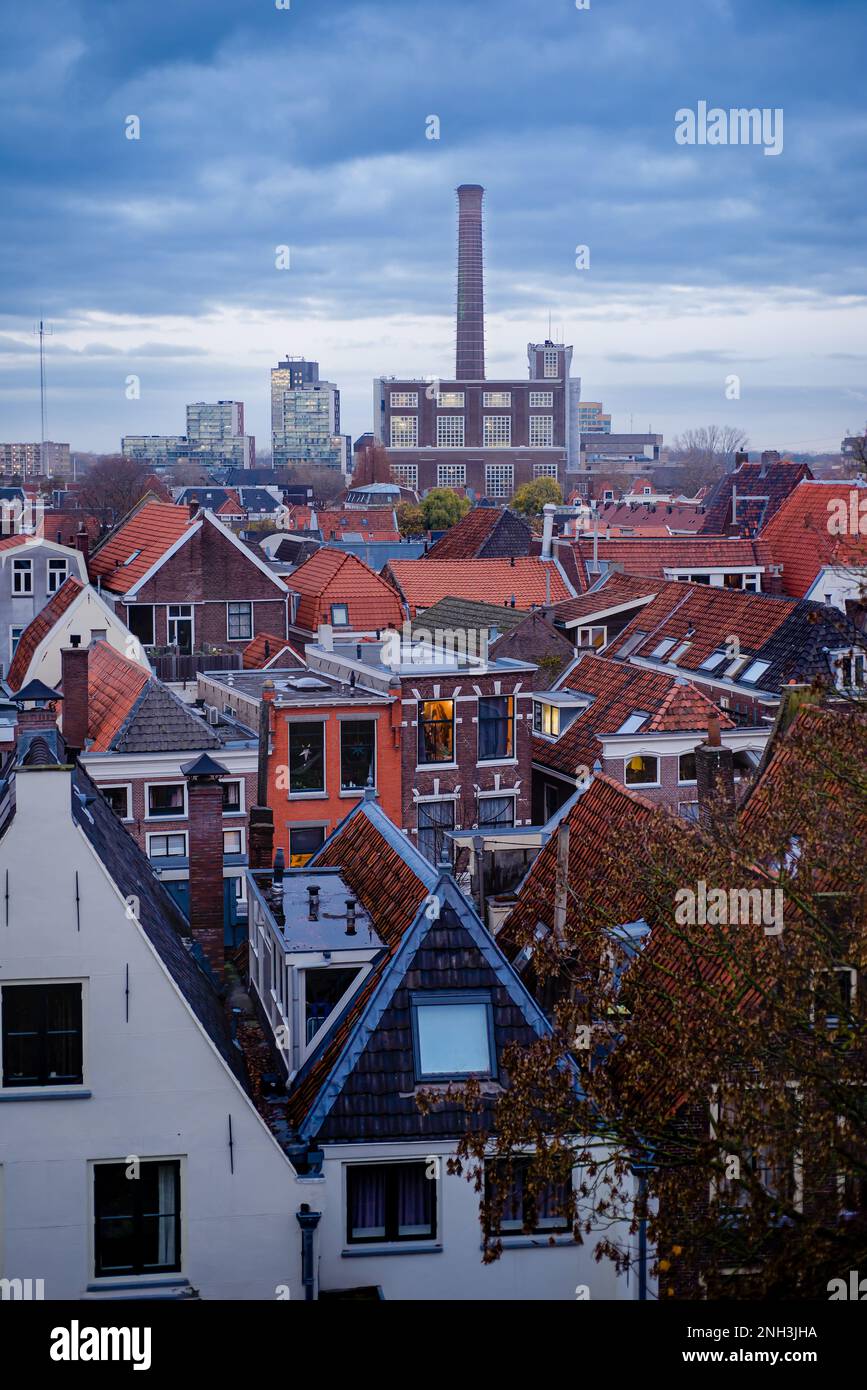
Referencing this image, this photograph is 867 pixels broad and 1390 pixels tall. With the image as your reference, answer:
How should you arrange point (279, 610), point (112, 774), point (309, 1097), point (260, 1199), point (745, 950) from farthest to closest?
1. point (279, 610)
2. point (112, 774)
3. point (309, 1097)
4. point (260, 1199)
5. point (745, 950)

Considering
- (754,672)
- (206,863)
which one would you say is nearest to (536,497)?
(754,672)

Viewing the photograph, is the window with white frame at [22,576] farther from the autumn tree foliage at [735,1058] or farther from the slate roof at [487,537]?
the autumn tree foliage at [735,1058]

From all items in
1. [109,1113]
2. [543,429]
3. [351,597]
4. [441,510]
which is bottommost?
[109,1113]

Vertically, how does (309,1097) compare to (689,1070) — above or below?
below

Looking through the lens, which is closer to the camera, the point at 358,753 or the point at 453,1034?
the point at 453,1034

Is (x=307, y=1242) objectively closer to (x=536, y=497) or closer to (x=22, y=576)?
(x=22, y=576)
